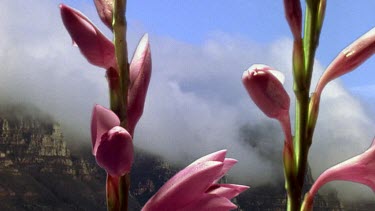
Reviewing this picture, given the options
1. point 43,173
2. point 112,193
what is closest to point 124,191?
point 112,193

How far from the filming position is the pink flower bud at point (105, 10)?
1.35ft

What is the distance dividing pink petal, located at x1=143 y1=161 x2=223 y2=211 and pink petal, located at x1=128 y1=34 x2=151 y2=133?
4cm

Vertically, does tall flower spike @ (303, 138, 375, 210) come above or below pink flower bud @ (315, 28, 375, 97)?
below

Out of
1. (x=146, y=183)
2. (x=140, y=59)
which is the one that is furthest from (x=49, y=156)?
(x=140, y=59)

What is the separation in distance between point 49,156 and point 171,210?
78.0 ft

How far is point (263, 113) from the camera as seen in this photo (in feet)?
1.40

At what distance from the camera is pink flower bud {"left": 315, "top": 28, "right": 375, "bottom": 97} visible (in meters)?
0.43

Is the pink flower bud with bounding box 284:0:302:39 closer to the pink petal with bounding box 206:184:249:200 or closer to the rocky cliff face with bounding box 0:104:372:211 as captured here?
the pink petal with bounding box 206:184:249:200

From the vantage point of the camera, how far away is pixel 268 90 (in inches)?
16.1

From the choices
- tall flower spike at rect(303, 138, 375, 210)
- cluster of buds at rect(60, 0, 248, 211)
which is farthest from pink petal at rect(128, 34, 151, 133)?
tall flower spike at rect(303, 138, 375, 210)

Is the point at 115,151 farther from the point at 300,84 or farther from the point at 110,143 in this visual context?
the point at 300,84

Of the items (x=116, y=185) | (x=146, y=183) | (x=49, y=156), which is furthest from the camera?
(x=49, y=156)

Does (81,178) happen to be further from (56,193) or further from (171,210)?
(171,210)

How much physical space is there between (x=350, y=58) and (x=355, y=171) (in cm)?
7
